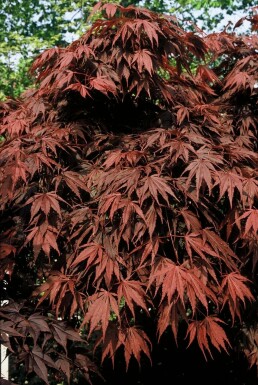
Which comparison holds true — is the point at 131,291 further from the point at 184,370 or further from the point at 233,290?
the point at 184,370

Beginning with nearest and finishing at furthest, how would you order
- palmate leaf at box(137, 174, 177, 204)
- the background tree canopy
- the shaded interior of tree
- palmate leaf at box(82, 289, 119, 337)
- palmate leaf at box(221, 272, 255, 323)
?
palmate leaf at box(82, 289, 119, 337) < palmate leaf at box(137, 174, 177, 204) < palmate leaf at box(221, 272, 255, 323) < the shaded interior of tree < the background tree canopy

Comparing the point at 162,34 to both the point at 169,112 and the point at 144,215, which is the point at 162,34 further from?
the point at 144,215

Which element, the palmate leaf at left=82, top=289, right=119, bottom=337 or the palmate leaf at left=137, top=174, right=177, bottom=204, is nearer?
the palmate leaf at left=82, top=289, right=119, bottom=337

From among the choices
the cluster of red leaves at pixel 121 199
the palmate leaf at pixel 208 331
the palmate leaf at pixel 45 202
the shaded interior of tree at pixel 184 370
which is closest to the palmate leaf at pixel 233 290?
the cluster of red leaves at pixel 121 199

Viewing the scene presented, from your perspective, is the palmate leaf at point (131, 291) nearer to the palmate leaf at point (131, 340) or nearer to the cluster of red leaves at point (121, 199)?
the cluster of red leaves at point (121, 199)

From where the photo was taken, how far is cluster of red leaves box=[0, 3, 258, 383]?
3.79 metres

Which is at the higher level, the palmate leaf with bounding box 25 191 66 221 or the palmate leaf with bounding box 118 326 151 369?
the palmate leaf with bounding box 25 191 66 221

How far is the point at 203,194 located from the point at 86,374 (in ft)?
4.44

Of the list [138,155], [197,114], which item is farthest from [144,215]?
[197,114]

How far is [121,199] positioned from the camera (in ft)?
12.6

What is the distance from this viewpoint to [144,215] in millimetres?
3801

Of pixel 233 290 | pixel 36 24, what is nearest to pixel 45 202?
pixel 233 290

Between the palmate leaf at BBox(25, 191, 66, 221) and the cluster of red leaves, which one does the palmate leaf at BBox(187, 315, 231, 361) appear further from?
the palmate leaf at BBox(25, 191, 66, 221)

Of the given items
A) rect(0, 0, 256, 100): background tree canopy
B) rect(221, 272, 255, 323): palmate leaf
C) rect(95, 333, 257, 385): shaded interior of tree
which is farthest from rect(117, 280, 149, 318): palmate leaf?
rect(0, 0, 256, 100): background tree canopy
